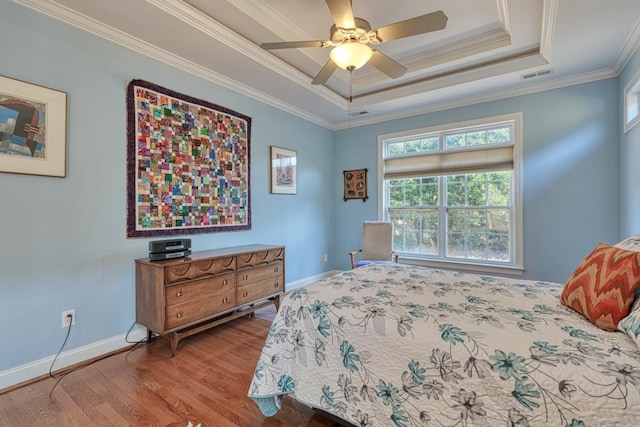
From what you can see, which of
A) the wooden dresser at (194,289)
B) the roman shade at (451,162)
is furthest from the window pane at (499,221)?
the wooden dresser at (194,289)

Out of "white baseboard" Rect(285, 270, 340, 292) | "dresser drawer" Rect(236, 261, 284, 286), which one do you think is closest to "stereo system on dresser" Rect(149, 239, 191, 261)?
"dresser drawer" Rect(236, 261, 284, 286)

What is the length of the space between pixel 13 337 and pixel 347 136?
456cm

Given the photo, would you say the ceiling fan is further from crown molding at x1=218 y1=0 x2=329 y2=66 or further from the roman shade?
the roman shade

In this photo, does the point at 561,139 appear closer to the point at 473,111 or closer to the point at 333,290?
the point at 473,111

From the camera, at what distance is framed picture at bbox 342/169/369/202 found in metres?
4.84

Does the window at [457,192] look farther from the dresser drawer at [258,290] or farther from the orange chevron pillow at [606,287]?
the orange chevron pillow at [606,287]

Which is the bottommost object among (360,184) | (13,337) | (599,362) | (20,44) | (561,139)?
(13,337)

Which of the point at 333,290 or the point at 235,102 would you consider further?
the point at 235,102

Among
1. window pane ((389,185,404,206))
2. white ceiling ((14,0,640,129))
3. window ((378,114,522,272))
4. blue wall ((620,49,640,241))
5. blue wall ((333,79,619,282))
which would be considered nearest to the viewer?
white ceiling ((14,0,640,129))

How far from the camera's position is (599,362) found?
1002 mm

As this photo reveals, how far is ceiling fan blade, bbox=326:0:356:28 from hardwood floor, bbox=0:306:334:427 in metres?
2.45

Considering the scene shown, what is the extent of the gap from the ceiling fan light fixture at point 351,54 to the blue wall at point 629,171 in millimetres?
2452

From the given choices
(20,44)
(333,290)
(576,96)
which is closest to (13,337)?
(20,44)

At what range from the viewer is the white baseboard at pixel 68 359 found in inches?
78.4
